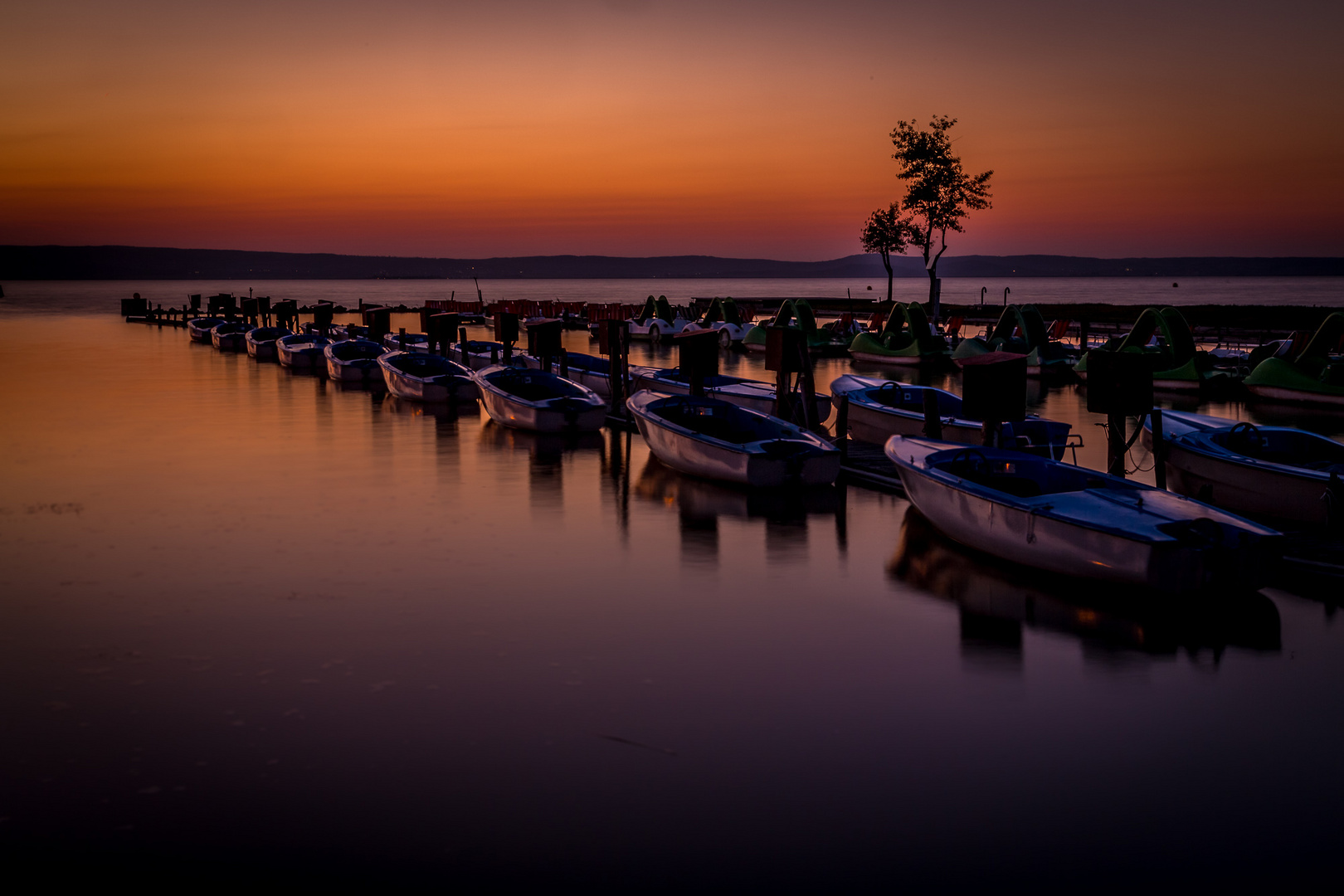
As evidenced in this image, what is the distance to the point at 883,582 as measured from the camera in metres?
14.9

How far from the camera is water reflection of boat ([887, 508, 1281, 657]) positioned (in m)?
12.2

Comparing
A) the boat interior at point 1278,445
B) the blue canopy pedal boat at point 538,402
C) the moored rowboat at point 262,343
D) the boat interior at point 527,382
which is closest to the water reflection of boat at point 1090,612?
the boat interior at point 1278,445

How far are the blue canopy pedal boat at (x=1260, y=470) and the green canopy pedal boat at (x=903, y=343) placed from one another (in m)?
32.9

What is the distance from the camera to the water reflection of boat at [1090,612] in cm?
1217

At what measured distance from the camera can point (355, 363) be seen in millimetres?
42312

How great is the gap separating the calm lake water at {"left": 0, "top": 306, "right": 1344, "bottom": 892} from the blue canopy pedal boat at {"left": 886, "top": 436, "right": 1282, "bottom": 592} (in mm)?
532

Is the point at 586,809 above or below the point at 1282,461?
below

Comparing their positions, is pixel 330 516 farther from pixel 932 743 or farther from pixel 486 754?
pixel 932 743

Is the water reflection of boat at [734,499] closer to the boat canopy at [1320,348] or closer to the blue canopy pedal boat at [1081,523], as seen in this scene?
the blue canopy pedal boat at [1081,523]

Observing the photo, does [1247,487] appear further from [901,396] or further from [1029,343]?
[1029,343]

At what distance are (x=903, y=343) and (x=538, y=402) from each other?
2954 centimetres

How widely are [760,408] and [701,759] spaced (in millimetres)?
19146

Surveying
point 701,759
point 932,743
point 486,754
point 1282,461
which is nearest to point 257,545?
point 486,754

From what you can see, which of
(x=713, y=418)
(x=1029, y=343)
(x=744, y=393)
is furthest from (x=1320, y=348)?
(x=713, y=418)
